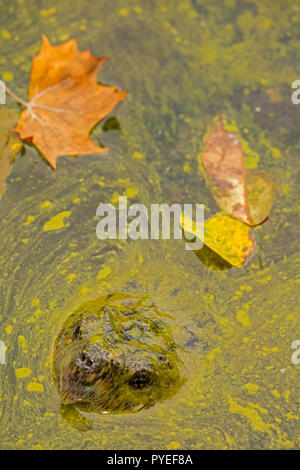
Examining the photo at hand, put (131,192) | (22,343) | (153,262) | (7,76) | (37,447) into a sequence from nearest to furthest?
(37,447) → (22,343) → (153,262) → (131,192) → (7,76)

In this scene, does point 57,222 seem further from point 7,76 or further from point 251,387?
point 251,387

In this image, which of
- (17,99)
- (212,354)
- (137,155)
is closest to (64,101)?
(17,99)

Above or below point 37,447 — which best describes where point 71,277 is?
above

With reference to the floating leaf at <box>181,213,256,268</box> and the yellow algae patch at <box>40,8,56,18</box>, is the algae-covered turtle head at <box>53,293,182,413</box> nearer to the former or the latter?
the floating leaf at <box>181,213,256,268</box>

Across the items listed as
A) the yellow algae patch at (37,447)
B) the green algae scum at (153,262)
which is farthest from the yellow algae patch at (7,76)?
the yellow algae patch at (37,447)

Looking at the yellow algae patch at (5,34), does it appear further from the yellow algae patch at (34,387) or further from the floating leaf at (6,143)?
the yellow algae patch at (34,387)

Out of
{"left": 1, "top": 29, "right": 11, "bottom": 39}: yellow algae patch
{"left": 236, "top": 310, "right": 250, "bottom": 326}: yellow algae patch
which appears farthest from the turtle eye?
{"left": 1, "top": 29, "right": 11, "bottom": 39}: yellow algae patch

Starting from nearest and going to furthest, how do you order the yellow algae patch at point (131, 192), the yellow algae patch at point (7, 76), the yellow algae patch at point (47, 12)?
the yellow algae patch at point (131, 192), the yellow algae patch at point (7, 76), the yellow algae patch at point (47, 12)

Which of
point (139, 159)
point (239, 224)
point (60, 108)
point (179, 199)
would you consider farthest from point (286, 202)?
point (60, 108)
